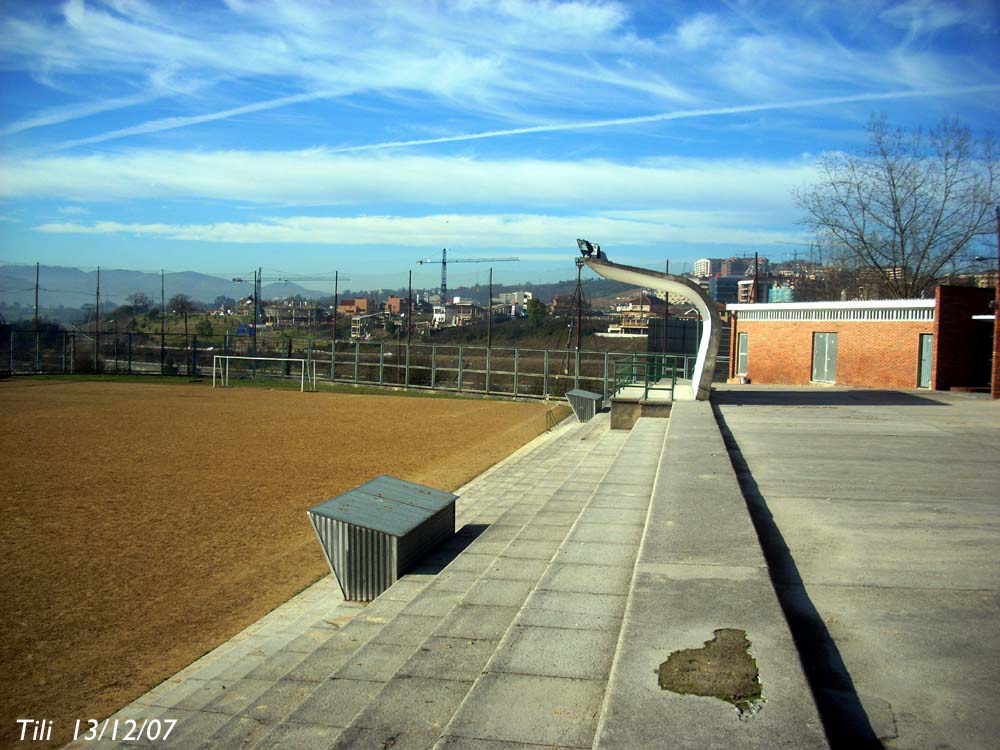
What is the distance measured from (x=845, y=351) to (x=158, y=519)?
24.9 metres

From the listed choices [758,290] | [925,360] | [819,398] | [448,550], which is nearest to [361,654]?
[448,550]

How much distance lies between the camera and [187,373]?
45.2 meters

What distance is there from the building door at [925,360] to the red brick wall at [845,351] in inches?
5.1

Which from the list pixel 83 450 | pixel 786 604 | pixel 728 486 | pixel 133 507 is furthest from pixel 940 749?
pixel 83 450

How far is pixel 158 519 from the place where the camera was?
448 inches

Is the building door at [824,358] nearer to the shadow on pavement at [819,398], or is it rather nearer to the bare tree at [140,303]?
the shadow on pavement at [819,398]

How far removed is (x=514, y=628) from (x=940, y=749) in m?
2.23

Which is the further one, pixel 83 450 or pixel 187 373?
pixel 187 373

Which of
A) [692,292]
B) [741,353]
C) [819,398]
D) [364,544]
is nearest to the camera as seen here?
[364,544]

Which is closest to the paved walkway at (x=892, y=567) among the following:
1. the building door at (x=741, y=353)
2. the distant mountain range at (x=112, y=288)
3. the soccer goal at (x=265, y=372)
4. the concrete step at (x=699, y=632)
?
the concrete step at (x=699, y=632)

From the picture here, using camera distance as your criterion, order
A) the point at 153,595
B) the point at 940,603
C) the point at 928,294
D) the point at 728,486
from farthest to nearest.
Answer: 1. the point at 928,294
2. the point at 728,486
3. the point at 153,595
4. the point at 940,603

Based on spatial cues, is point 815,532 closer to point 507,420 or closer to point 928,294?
point 507,420

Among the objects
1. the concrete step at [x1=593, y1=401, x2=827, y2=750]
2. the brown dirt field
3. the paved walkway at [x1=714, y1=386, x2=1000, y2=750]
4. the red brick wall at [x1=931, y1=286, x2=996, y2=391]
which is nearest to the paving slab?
the concrete step at [x1=593, y1=401, x2=827, y2=750]

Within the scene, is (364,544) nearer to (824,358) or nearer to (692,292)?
(692,292)
